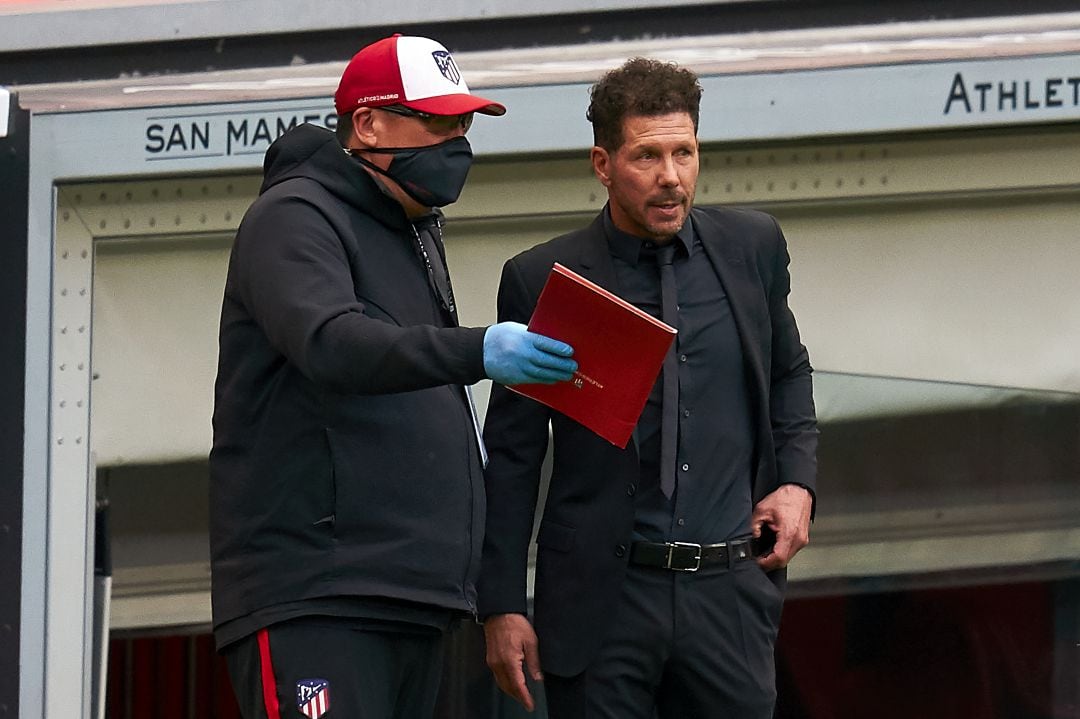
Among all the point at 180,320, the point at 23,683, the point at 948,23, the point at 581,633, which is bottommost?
the point at 23,683

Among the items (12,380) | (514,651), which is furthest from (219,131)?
(514,651)

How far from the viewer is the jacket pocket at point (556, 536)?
288cm

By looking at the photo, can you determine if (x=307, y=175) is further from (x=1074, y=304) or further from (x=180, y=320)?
(x=1074, y=304)

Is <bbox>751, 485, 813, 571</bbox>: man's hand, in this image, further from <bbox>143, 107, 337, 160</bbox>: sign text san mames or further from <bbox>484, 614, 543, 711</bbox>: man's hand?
<bbox>143, 107, 337, 160</bbox>: sign text san mames

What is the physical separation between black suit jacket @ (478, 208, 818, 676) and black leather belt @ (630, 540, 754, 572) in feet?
0.09

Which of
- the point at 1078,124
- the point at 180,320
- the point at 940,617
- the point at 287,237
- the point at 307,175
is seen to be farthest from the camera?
the point at 180,320

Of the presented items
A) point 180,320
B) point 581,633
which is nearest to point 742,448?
point 581,633

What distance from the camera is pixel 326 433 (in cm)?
258

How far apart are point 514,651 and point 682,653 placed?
1.02 ft

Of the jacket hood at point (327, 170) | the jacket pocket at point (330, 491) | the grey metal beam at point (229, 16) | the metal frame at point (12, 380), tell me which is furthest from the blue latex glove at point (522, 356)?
the metal frame at point (12, 380)

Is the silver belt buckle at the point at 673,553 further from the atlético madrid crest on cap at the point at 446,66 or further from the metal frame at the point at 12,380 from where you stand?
the metal frame at the point at 12,380

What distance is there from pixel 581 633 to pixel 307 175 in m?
0.90

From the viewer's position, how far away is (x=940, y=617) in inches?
151

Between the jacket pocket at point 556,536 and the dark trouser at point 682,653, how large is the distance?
13 centimetres
